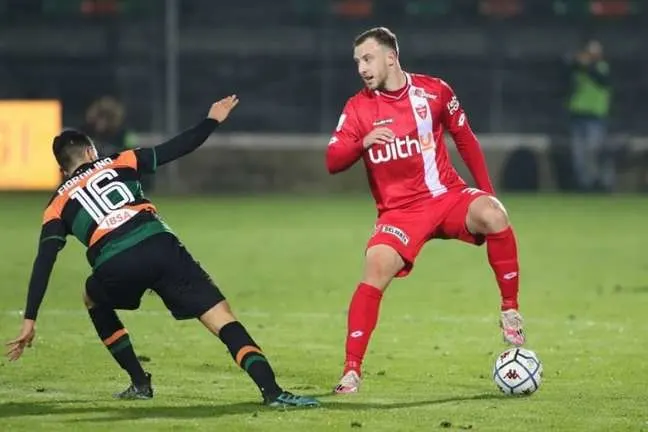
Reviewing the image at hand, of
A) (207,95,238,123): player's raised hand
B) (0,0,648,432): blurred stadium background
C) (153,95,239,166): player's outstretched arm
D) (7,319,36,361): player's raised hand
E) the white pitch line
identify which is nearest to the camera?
(7,319,36,361): player's raised hand

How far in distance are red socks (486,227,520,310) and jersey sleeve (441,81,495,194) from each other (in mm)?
330

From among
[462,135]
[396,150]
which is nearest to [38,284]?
[396,150]

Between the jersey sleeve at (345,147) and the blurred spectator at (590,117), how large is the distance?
1582 cm

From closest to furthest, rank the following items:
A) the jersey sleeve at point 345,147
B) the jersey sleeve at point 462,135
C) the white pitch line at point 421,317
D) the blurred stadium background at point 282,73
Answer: the jersey sleeve at point 345,147, the jersey sleeve at point 462,135, the white pitch line at point 421,317, the blurred stadium background at point 282,73

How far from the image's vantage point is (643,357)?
396 inches

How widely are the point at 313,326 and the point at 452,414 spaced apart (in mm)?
3837

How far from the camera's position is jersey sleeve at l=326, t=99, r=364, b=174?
8.72 meters

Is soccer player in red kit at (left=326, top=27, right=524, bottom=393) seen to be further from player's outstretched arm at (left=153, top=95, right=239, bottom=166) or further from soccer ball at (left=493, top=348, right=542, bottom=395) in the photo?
player's outstretched arm at (left=153, top=95, right=239, bottom=166)

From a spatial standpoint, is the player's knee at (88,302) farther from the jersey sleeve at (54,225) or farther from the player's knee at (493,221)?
the player's knee at (493,221)

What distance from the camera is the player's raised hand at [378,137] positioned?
28.2 feet

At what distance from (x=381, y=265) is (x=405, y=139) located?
68 cm

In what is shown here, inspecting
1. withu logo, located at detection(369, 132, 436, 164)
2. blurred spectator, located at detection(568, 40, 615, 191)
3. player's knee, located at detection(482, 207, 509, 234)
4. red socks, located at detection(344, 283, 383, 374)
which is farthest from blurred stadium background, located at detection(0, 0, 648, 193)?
red socks, located at detection(344, 283, 383, 374)

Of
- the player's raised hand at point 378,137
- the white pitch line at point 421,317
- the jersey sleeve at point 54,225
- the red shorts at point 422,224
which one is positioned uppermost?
the player's raised hand at point 378,137

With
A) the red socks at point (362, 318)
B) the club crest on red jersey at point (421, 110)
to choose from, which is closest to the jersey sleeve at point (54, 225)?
the red socks at point (362, 318)
